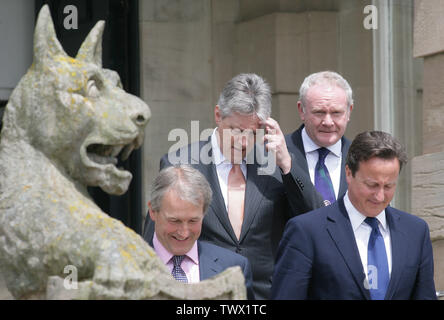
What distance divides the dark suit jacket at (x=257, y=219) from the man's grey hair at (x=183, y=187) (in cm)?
71

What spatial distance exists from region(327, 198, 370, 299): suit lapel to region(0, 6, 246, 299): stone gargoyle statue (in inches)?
28.9

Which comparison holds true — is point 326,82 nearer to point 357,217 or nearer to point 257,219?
point 257,219

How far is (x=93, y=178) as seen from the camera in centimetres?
320

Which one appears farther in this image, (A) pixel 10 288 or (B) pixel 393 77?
(B) pixel 393 77

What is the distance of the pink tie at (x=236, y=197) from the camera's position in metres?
4.60

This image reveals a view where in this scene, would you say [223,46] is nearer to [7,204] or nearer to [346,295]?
[346,295]

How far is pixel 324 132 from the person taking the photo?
4.80 m

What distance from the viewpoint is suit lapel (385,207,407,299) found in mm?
3730

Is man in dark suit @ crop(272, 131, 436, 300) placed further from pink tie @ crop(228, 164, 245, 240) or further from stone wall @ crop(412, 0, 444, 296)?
stone wall @ crop(412, 0, 444, 296)

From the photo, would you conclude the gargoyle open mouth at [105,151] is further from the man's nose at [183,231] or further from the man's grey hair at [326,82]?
the man's grey hair at [326,82]

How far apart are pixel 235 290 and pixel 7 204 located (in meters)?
0.78

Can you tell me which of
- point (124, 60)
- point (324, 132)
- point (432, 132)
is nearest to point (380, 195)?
point (324, 132)

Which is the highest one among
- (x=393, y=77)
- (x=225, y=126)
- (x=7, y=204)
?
(x=393, y=77)

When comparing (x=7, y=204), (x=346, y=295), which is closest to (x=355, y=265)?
(x=346, y=295)
